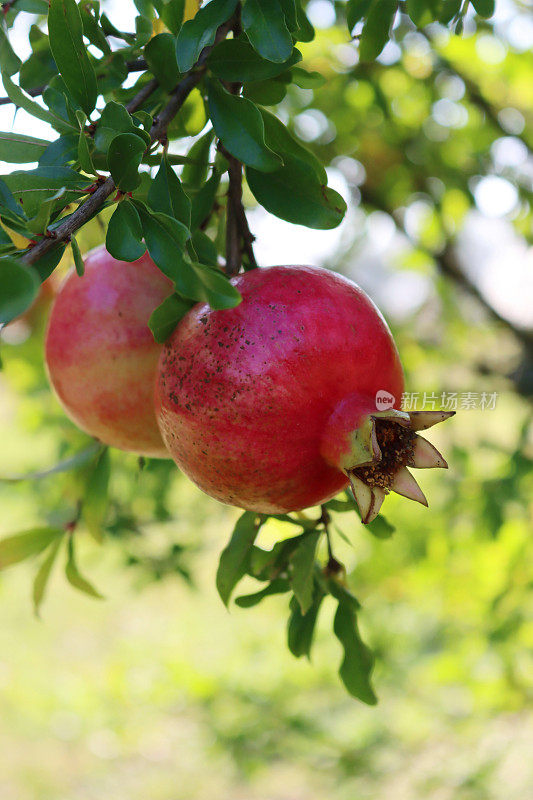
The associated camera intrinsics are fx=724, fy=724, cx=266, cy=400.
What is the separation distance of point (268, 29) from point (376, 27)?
0.21m

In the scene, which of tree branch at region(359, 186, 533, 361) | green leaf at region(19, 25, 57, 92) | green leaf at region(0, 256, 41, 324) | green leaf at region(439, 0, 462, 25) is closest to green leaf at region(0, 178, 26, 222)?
green leaf at region(0, 256, 41, 324)

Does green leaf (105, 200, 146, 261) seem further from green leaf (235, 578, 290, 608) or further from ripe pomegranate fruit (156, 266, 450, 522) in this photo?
green leaf (235, 578, 290, 608)

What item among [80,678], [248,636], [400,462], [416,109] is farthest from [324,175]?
[80,678]

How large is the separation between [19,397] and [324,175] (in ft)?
5.12

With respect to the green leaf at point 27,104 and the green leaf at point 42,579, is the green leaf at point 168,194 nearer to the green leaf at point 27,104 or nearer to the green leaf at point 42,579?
the green leaf at point 27,104

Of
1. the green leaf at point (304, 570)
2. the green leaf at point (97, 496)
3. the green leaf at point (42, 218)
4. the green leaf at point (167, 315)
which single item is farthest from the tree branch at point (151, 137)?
the green leaf at point (97, 496)

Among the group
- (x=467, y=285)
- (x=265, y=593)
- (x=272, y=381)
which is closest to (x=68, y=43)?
(x=272, y=381)

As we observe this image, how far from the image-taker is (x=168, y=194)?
0.55m

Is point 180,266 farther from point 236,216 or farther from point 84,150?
point 236,216

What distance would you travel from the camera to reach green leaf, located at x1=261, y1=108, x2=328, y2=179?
60cm

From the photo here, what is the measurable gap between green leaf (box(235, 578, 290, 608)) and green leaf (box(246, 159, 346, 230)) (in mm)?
342

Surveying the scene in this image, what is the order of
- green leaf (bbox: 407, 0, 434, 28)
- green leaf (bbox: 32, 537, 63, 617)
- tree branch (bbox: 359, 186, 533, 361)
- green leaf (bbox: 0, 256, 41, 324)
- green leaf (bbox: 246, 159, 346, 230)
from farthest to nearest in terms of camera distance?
tree branch (bbox: 359, 186, 533, 361)
green leaf (bbox: 32, 537, 63, 617)
green leaf (bbox: 407, 0, 434, 28)
green leaf (bbox: 246, 159, 346, 230)
green leaf (bbox: 0, 256, 41, 324)

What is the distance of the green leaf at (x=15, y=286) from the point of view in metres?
0.39

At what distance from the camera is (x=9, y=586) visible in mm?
3838
